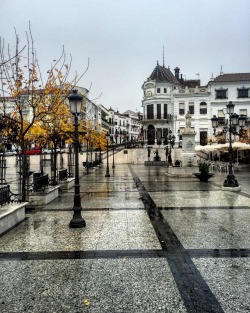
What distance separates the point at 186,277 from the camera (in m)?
4.93

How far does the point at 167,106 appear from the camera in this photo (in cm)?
5972

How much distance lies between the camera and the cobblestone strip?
4.09 m

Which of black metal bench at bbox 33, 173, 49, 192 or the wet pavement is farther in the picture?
black metal bench at bbox 33, 173, 49, 192

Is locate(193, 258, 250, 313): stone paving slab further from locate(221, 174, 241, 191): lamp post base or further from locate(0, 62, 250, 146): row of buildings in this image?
locate(0, 62, 250, 146): row of buildings

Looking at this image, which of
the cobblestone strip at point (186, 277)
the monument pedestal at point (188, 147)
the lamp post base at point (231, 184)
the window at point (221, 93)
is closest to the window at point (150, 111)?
the window at point (221, 93)

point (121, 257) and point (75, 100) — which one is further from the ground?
point (75, 100)

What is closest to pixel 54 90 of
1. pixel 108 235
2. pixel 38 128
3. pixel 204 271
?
pixel 38 128

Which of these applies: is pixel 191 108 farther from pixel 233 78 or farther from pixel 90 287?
pixel 90 287

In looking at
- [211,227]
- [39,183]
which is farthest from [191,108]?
[211,227]

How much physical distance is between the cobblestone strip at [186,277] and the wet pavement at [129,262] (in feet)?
0.04

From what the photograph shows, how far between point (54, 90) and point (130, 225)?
9.84 metres

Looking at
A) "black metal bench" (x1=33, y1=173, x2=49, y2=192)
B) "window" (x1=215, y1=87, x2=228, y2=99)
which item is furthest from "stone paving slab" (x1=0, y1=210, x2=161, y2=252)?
"window" (x1=215, y1=87, x2=228, y2=99)

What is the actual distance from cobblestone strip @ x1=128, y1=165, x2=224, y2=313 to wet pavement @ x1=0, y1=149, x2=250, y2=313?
0.04 feet

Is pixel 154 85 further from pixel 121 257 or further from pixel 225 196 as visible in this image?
pixel 121 257
